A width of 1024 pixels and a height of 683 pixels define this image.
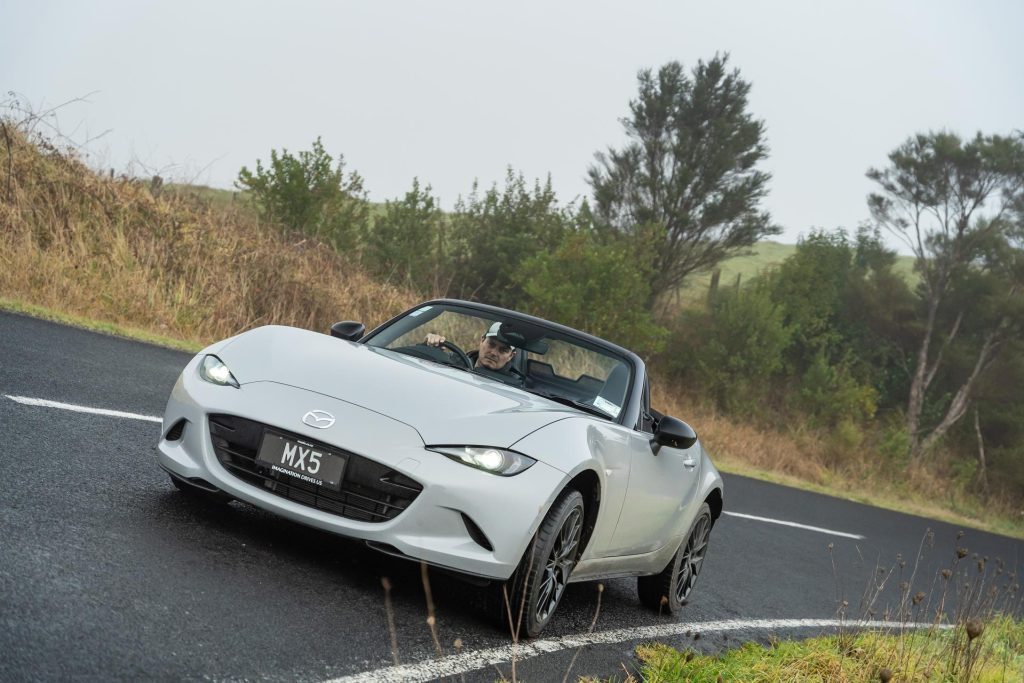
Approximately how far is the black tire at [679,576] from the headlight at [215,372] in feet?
9.82

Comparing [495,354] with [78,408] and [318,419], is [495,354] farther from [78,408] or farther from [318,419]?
[78,408]

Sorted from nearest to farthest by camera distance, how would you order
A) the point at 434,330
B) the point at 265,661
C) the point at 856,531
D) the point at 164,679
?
the point at 164,679 < the point at 265,661 < the point at 434,330 < the point at 856,531

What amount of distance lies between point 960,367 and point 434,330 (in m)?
48.3

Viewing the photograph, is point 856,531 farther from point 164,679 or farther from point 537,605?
point 164,679

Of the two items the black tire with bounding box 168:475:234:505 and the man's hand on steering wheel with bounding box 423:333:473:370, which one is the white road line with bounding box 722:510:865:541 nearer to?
the man's hand on steering wheel with bounding box 423:333:473:370

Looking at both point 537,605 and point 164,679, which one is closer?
point 164,679

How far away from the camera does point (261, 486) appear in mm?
4992

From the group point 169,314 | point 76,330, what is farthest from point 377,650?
point 169,314

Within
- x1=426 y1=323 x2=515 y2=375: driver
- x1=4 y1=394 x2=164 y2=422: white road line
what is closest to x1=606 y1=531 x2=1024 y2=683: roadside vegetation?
x1=426 y1=323 x2=515 y2=375: driver

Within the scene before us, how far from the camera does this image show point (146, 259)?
16.1 meters

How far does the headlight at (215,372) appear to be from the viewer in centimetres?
530

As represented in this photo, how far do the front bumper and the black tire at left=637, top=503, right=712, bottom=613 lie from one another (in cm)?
228

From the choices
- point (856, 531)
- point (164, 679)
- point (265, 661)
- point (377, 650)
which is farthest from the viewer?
point (856, 531)

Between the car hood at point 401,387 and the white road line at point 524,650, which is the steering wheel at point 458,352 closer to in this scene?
the car hood at point 401,387
